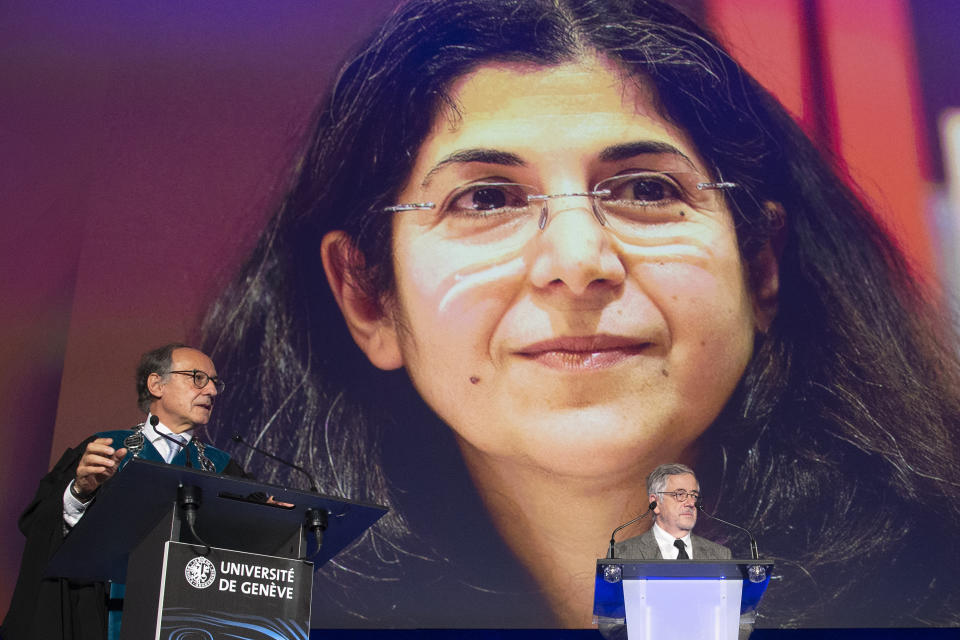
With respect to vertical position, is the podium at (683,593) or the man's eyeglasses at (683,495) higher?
the man's eyeglasses at (683,495)

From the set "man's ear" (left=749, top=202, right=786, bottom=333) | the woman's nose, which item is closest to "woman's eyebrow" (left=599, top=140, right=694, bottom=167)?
the woman's nose

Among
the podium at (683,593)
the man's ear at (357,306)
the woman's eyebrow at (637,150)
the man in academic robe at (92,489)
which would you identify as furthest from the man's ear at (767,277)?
the man in academic robe at (92,489)

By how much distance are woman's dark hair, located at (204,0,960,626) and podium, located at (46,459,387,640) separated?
5.74ft

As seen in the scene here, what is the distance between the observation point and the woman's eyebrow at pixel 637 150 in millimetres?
4547

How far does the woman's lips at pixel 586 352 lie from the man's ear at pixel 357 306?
637 mm

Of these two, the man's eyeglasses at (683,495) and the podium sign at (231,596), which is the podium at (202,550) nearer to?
the podium sign at (231,596)

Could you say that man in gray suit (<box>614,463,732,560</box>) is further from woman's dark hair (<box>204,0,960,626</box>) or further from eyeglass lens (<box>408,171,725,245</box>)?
eyeglass lens (<box>408,171,725,245</box>)

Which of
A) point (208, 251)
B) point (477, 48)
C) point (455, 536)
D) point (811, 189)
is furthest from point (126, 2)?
point (811, 189)

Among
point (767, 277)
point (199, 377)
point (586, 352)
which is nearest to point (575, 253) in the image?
point (586, 352)

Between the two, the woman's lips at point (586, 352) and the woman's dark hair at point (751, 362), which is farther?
the woman's lips at point (586, 352)

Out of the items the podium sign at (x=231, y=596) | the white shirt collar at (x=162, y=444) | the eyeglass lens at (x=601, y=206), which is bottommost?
the podium sign at (x=231, y=596)

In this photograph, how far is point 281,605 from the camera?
2.46m

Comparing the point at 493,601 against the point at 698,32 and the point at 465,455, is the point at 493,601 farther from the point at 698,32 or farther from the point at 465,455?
the point at 698,32

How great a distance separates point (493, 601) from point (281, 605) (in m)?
1.87
